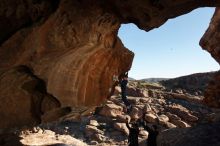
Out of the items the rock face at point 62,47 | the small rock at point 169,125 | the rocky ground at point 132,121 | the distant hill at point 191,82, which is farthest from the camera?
the distant hill at point 191,82

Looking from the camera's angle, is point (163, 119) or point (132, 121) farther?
point (163, 119)

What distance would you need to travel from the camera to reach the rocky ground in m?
16.6

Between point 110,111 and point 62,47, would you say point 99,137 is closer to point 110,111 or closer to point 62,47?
point 110,111

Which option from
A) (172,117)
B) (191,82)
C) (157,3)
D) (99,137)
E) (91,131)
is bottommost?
(99,137)

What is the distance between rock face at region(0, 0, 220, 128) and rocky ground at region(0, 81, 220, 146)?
17.0 ft

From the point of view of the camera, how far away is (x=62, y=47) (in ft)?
32.2

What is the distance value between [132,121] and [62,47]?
599 inches

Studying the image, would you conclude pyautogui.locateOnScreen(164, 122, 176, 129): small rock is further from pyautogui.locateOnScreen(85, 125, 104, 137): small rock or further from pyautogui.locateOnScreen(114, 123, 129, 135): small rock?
pyautogui.locateOnScreen(85, 125, 104, 137): small rock

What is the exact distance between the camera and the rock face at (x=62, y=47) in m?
9.38

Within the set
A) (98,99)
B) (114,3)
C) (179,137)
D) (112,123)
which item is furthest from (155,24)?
(112,123)

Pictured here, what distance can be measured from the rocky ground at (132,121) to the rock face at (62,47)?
518 centimetres

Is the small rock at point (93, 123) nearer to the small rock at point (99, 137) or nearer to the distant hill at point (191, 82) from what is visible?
the small rock at point (99, 137)

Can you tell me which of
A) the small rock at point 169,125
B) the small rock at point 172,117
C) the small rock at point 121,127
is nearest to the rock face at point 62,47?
the small rock at point 121,127

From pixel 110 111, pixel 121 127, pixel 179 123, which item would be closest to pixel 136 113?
pixel 110 111
